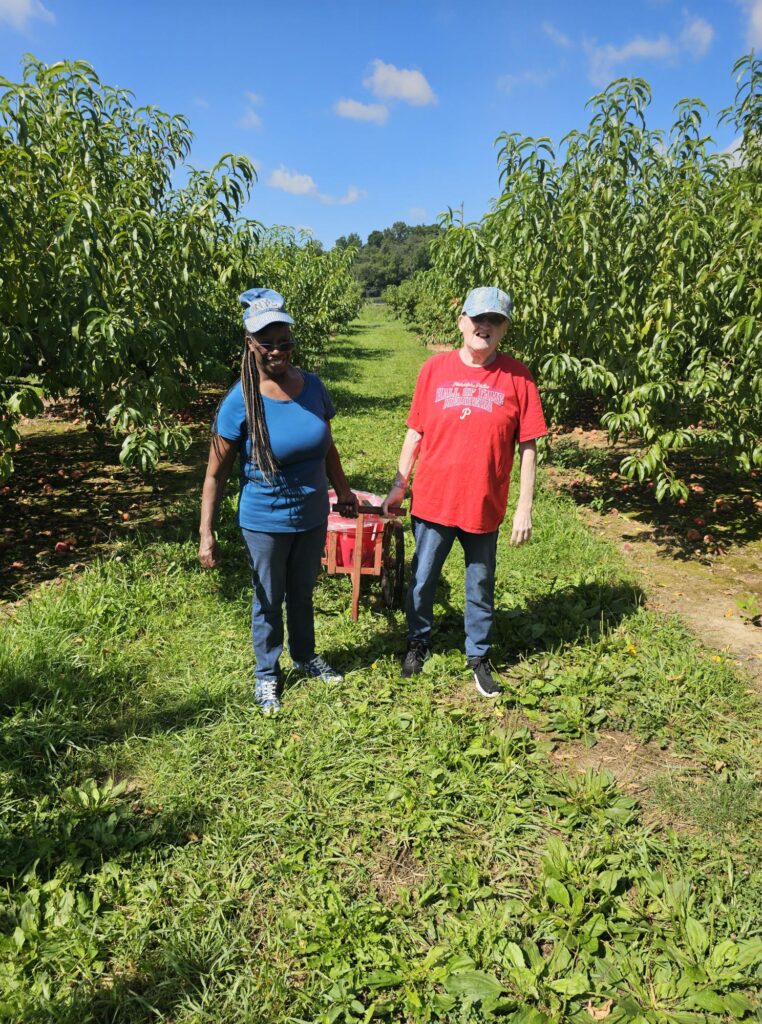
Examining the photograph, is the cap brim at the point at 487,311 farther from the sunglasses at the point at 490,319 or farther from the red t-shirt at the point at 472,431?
the red t-shirt at the point at 472,431

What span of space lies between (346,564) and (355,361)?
18398 mm

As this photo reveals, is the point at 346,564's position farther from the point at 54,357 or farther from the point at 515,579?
the point at 54,357

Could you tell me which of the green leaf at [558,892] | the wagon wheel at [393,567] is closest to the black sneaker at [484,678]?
the wagon wheel at [393,567]

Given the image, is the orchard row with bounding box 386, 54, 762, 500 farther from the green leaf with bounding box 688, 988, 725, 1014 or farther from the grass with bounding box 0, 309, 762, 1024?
the green leaf with bounding box 688, 988, 725, 1014

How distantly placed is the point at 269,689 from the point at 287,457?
1.29 m

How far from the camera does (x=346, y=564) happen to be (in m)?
4.33

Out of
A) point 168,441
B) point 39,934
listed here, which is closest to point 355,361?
point 168,441

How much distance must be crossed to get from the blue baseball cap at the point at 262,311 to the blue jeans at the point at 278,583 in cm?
96

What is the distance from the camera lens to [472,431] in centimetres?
309

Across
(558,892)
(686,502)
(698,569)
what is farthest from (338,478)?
(686,502)

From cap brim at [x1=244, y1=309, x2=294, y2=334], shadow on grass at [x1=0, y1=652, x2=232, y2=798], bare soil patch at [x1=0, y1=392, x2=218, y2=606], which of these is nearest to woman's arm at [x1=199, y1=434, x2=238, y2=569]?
cap brim at [x1=244, y1=309, x2=294, y2=334]

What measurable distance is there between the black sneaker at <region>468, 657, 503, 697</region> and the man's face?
172cm

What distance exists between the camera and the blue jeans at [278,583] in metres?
3.03

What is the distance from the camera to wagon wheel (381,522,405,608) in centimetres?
423
